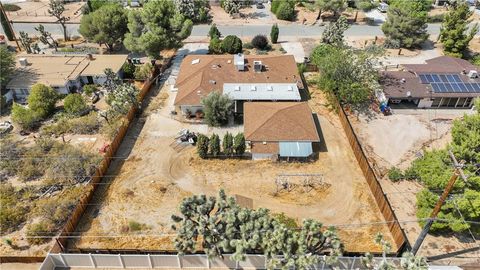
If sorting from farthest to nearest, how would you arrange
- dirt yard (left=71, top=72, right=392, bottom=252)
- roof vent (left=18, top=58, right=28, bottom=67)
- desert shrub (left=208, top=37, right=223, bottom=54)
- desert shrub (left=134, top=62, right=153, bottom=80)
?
1. desert shrub (left=208, top=37, right=223, bottom=54)
2. desert shrub (left=134, top=62, right=153, bottom=80)
3. roof vent (left=18, top=58, right=28, bottom=67)
4. dirt yard (left=71, top=72, right=392, bottom=252)

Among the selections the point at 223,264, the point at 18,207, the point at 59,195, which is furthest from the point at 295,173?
the point at 18,207

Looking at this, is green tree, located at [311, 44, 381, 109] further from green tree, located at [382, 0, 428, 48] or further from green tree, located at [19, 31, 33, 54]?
green tree, located at [19, 31, 33, 54]

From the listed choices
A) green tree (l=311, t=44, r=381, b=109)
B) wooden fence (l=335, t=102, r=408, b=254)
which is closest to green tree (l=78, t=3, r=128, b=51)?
green tree (l=311, t=44, r=381, b=109)

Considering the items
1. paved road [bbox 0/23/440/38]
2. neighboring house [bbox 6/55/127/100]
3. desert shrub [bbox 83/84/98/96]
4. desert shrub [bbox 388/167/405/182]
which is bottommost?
desert shrub [bbox 388/167/405/182]

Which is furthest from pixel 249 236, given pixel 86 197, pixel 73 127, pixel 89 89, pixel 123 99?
pixel 89 89

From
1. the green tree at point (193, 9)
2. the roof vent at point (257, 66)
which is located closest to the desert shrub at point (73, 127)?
the roof vent at point (257, 66)
